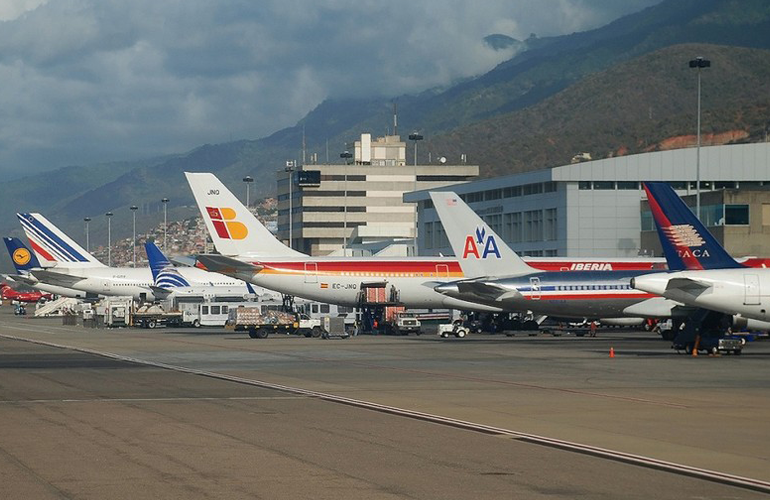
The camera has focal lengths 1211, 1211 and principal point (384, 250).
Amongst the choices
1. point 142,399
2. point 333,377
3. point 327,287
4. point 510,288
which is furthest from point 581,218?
point 142,399

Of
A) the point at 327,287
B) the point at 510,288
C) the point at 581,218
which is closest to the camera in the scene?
the point at 510,288

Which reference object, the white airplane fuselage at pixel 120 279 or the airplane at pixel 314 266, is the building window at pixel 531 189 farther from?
the airplane at pixel 314 266

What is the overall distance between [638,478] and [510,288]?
49.9 m

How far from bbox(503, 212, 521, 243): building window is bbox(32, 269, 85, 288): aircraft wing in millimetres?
48555

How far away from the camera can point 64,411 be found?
30.2 metres

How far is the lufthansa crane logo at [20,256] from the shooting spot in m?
143

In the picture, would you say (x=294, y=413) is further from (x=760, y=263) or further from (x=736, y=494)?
(x=760, y=263)

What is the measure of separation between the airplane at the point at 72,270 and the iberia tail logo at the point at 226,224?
153 ft

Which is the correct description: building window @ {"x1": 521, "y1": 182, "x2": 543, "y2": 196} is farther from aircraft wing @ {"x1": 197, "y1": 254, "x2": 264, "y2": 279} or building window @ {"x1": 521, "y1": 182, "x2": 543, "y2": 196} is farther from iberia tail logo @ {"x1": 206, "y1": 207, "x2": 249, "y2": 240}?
aircraft wing @ {"x1": 197, "y1": 254, "x2": 264, "y2": 279}

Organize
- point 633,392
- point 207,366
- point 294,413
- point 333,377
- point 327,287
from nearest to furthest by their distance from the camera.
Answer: point 294,413
point 633,392
point 333,377
point 207,366
point 327,287

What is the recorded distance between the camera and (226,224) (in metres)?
83.0

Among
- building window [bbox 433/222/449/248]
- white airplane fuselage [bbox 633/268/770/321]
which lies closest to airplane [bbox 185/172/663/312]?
white airplane fuselage [bbox 633/268/770/321]

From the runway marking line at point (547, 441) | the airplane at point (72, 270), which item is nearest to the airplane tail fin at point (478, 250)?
the runway marking line at point (547, 441)

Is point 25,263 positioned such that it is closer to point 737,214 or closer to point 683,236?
point 737,214
